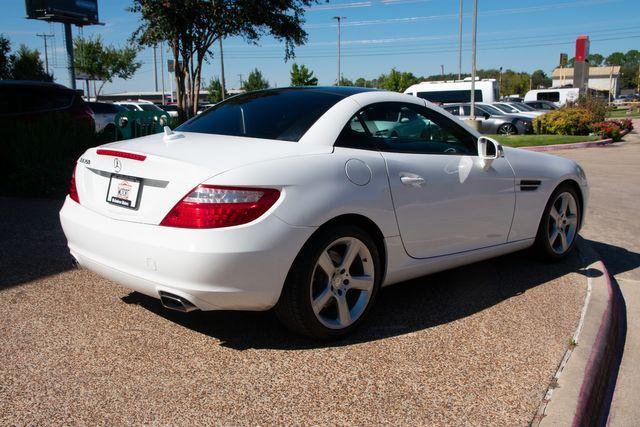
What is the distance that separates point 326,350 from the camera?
3.57m

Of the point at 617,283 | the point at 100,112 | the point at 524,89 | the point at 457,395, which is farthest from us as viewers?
the point at 524,89

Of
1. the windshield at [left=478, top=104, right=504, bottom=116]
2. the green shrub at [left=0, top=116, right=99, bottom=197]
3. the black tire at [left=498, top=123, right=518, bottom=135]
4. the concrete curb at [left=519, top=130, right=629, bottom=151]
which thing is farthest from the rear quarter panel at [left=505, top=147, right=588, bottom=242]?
the windshield at [left=478, top=104, right=504, bottom=116]

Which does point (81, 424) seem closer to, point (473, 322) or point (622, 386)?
point (473, 322)

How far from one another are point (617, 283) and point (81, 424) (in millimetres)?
4605

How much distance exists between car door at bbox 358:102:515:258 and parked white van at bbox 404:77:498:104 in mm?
28763

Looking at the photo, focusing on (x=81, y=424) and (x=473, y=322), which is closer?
(x=81, y=424)

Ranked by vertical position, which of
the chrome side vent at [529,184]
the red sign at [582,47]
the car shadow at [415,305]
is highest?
the red sign at [582,47]

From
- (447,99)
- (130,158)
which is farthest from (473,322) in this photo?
(447,99)

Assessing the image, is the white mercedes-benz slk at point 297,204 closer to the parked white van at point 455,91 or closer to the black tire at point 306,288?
the black tire at point 306,288

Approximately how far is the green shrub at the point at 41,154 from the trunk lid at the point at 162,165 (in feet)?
15.6

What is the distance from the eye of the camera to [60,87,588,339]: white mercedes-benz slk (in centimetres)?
318

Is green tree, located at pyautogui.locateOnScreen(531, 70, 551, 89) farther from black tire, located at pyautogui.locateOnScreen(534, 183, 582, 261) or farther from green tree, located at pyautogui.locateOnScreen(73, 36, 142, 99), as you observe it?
black tire, located at pyautogui.locateOnScreen(534, 183, 582, 261)

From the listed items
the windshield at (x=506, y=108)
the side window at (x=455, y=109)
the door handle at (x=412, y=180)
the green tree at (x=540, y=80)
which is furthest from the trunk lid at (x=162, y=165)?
the green tree at (x=540, y=80)

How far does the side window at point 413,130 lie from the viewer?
13.4 feet
